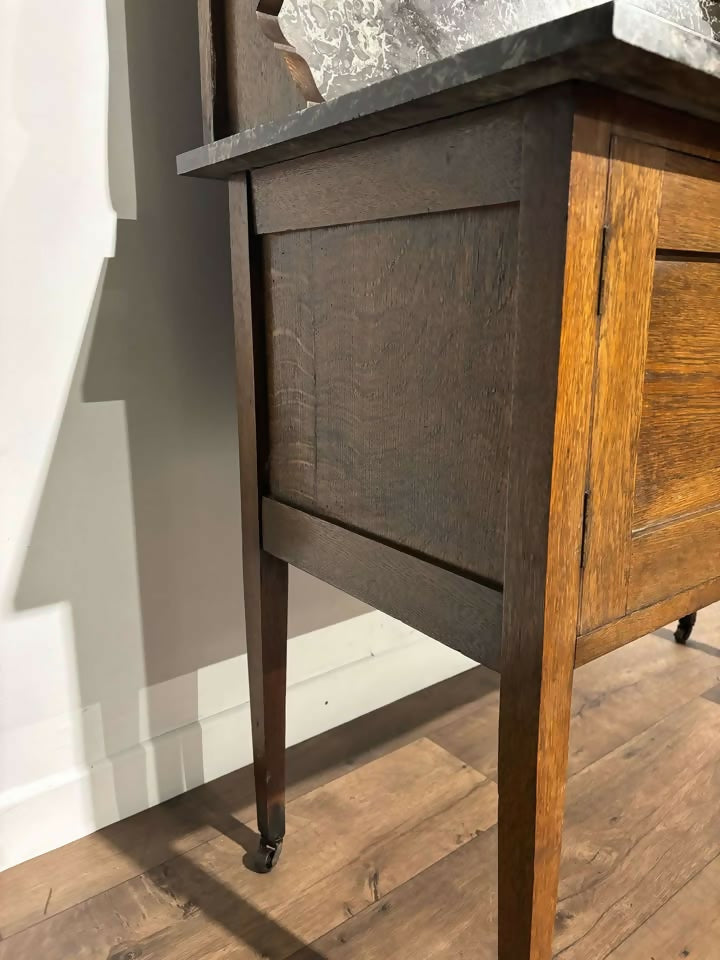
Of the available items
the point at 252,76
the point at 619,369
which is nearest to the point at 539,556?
the point at 619,369

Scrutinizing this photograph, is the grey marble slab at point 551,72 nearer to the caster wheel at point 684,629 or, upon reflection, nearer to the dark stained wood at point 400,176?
the dark stained wood at point 400,176

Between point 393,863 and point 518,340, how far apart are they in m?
0.72

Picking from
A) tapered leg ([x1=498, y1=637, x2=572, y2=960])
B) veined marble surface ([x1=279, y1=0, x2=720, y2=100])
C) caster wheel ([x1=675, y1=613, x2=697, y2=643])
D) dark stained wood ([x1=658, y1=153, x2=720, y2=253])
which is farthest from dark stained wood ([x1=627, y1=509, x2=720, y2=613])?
caster wheel ([x1=675, y1=613, x2=697, y2=643])

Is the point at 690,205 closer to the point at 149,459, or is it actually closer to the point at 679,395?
the point at 679,395

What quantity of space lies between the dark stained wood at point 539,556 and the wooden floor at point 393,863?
300 millimetres

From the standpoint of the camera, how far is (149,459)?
99 centimetres

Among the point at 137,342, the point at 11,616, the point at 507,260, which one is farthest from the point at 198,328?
the point at 507,260

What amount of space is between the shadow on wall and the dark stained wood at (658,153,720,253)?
0.61 meters

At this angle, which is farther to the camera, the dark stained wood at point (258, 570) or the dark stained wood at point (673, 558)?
the dark stained wood at point (258, 570)

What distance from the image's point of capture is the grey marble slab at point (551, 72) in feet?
1.39

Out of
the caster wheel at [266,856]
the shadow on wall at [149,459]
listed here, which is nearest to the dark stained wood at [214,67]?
the shadow on wall at [149,459]

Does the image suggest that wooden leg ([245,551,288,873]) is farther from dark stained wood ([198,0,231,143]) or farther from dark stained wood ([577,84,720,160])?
dark stained wood ([577,84,720,160])

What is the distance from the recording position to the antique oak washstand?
505mm

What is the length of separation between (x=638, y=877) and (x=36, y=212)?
1.06m
